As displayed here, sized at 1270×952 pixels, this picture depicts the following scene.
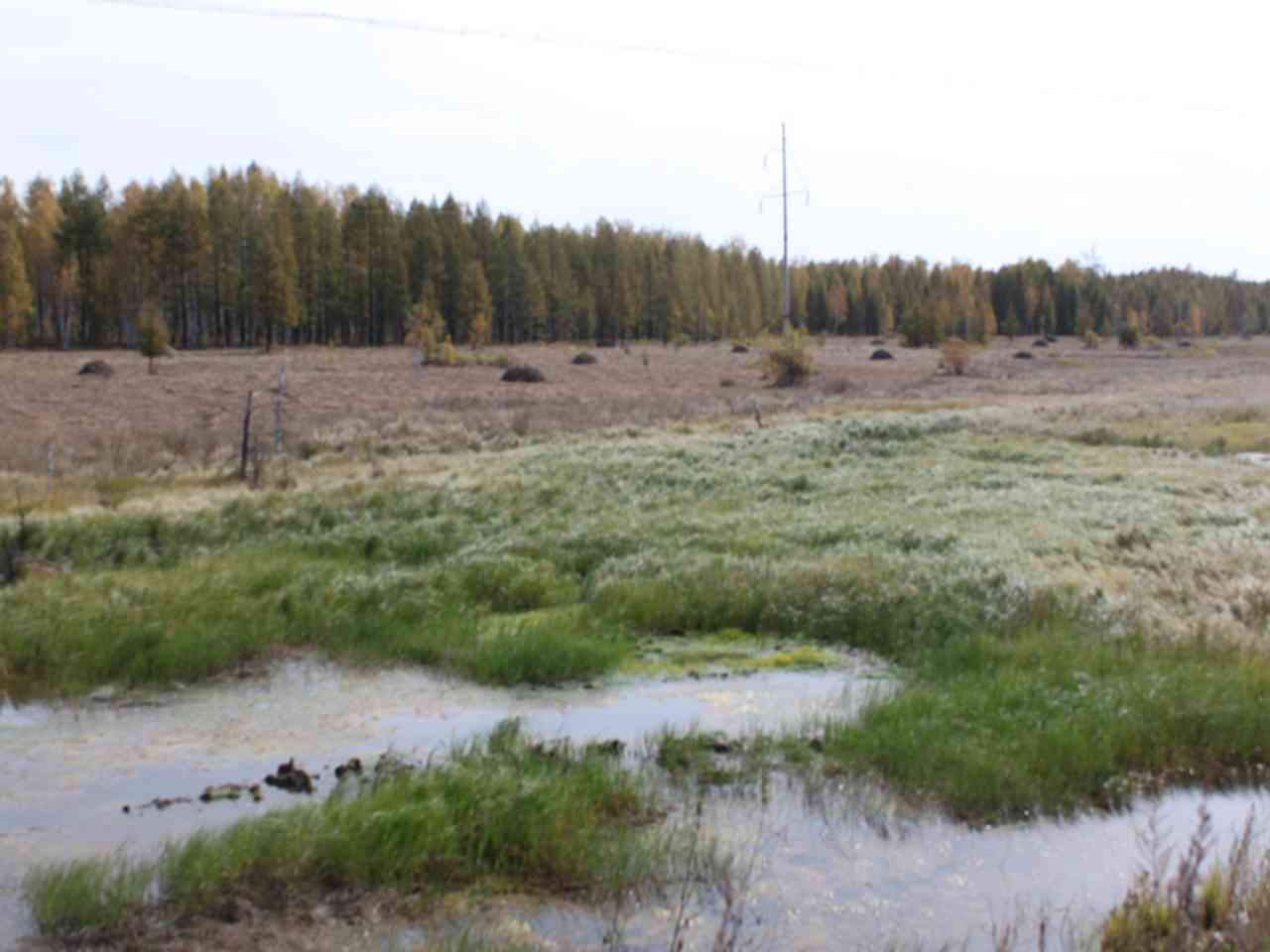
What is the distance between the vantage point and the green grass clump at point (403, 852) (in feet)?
19.3

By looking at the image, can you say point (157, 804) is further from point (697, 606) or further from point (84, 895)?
point (697, 606)

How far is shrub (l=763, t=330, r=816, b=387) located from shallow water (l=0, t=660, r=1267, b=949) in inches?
1880

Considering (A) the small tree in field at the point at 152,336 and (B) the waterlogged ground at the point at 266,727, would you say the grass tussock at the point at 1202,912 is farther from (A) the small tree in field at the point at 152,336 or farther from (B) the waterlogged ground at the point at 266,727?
(A) the small tree in field at the point at 152,336

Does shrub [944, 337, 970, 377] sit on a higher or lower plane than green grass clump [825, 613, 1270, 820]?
higher

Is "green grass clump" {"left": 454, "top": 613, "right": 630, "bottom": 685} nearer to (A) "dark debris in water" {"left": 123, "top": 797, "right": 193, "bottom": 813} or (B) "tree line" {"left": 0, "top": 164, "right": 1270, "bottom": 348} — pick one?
(A) "dark debris in water" {"left": 123, "top": 797, "right": 193, "bottom": 813}

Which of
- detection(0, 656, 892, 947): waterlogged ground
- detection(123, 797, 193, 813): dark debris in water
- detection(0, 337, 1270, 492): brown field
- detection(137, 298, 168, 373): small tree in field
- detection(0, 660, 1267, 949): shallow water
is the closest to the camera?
detection(0, 660, 1267, 949): shallow water

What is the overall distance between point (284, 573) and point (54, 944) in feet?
28.1

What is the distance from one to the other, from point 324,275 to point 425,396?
53.6 m

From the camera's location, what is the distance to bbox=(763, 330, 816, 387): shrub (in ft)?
189

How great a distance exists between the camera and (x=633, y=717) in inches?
370

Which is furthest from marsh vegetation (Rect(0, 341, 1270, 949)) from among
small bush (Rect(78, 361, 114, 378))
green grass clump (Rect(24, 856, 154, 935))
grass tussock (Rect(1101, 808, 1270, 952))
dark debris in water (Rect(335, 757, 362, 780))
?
small bush (Rect(78, 361, 114, 378))

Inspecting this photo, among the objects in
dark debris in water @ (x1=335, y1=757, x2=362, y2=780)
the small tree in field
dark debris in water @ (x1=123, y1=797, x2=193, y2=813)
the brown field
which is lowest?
dark debris in water @ (x1=123, y1=797, x2=193, y2=813)

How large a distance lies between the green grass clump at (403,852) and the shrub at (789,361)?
5149 centimetres

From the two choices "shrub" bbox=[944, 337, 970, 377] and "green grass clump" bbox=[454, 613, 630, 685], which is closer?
"green grass clump" bbox=[454, 613, 630, 685]
